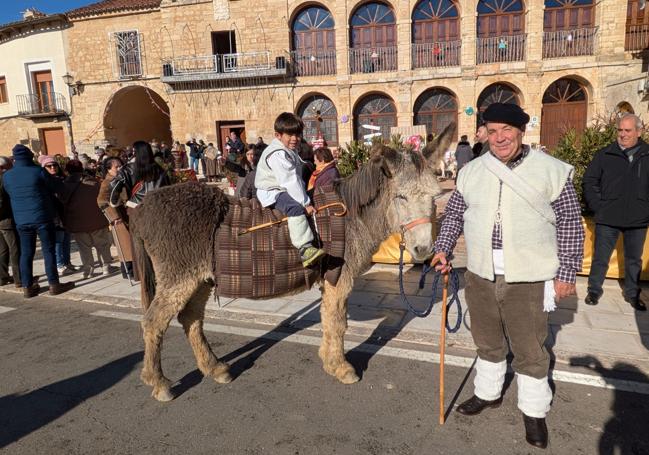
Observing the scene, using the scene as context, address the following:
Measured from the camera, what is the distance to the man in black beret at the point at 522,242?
8.02 feet

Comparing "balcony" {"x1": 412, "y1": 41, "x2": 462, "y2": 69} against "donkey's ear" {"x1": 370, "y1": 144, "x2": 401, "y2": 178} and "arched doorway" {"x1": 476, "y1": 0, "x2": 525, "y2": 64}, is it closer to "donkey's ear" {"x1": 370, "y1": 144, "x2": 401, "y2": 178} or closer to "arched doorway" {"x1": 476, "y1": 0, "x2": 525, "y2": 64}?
"arched doorway" {"x1": 476, "y1": 0, "x2": 525, "y2": 64}

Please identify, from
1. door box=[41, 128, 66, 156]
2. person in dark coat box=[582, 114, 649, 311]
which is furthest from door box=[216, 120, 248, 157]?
person in dark coat box=[582, 114, 649, 311]

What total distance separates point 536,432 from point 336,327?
1.64 m

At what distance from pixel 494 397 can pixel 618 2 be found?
23.7 m

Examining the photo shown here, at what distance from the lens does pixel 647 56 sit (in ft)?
60.4

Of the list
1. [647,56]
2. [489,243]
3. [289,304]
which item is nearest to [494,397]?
[489,243]

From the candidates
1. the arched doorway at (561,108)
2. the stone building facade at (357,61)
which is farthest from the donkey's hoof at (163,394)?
the arched doorway at (561,108)

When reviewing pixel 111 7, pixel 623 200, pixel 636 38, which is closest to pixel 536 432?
pixel 623 200

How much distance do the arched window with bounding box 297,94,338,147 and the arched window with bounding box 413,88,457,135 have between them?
4.61 metres

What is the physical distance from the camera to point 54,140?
26094 mm

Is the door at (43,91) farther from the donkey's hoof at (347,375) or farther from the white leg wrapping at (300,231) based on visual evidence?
the donkey's hoof at (347,375)

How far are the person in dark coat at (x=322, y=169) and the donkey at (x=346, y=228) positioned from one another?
1.72 m

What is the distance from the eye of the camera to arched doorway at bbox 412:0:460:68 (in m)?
20.6

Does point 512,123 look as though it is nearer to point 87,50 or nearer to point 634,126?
point 634,126
